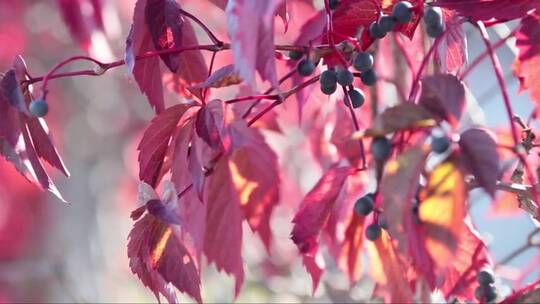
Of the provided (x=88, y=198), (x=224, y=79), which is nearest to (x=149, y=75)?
(x=224, y=79)

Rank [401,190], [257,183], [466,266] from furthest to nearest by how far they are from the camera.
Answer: [257,183], [466,266], [401,190]

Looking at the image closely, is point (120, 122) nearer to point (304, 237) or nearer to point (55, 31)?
point (55, 31)

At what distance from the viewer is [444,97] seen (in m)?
0.50

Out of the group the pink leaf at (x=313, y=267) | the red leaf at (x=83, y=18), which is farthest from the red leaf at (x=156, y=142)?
the red leaf at (x=83, y=18)

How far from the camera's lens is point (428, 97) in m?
0.50

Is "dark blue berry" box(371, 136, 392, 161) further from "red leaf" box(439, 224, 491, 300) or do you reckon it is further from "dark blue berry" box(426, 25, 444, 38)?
"red leaf" box(439, 224, 491, 300)

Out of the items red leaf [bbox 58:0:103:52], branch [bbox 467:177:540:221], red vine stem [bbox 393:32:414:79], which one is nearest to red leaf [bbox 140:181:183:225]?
branch [bbox 467:177:540:221]

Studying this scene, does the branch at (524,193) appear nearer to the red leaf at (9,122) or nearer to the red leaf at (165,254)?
the red leaf at (165,254)

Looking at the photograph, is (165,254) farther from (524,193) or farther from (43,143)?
(524,193)

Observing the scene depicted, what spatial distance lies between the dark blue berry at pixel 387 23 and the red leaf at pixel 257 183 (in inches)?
12.1

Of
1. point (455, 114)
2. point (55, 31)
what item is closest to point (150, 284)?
point (455, 114)

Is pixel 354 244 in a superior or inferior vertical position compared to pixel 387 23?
inferior

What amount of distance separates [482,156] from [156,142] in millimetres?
346

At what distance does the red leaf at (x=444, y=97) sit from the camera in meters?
0.49
